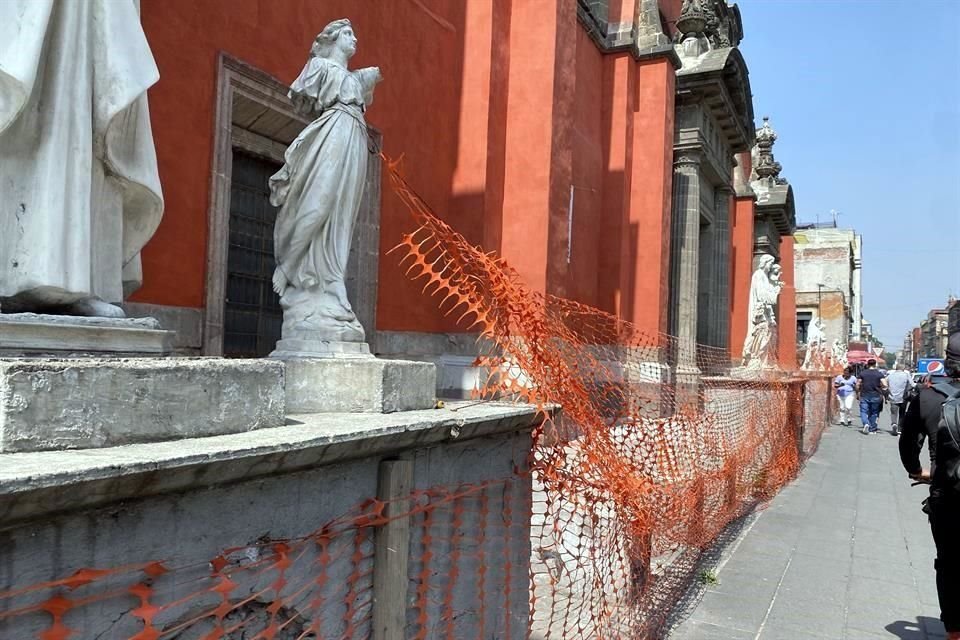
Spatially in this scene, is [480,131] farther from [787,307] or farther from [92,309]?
[787,307]

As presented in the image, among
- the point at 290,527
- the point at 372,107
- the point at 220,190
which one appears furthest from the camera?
the point at 372,107

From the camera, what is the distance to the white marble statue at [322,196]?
3.18 meters

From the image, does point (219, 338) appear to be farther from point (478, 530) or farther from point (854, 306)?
point (854, 306)

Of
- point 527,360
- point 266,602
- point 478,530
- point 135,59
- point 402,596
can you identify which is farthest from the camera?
point 527,360

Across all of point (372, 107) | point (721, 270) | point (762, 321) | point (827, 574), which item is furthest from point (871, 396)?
point (372, 107)

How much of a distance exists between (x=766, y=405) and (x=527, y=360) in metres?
6.61

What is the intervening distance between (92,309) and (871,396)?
17.4 m

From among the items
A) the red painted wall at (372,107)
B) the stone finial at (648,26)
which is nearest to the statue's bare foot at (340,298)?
the red painted wall at (372,107)

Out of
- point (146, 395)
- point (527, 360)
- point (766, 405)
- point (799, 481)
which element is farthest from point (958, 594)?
point (799, 481)

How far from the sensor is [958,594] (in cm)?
381

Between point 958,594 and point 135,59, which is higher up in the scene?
point 135,59

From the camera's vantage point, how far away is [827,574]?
217 inches

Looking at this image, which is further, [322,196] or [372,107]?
[372,107]

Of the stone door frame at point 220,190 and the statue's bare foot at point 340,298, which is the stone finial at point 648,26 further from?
the statue's bare foot at point 340,298
